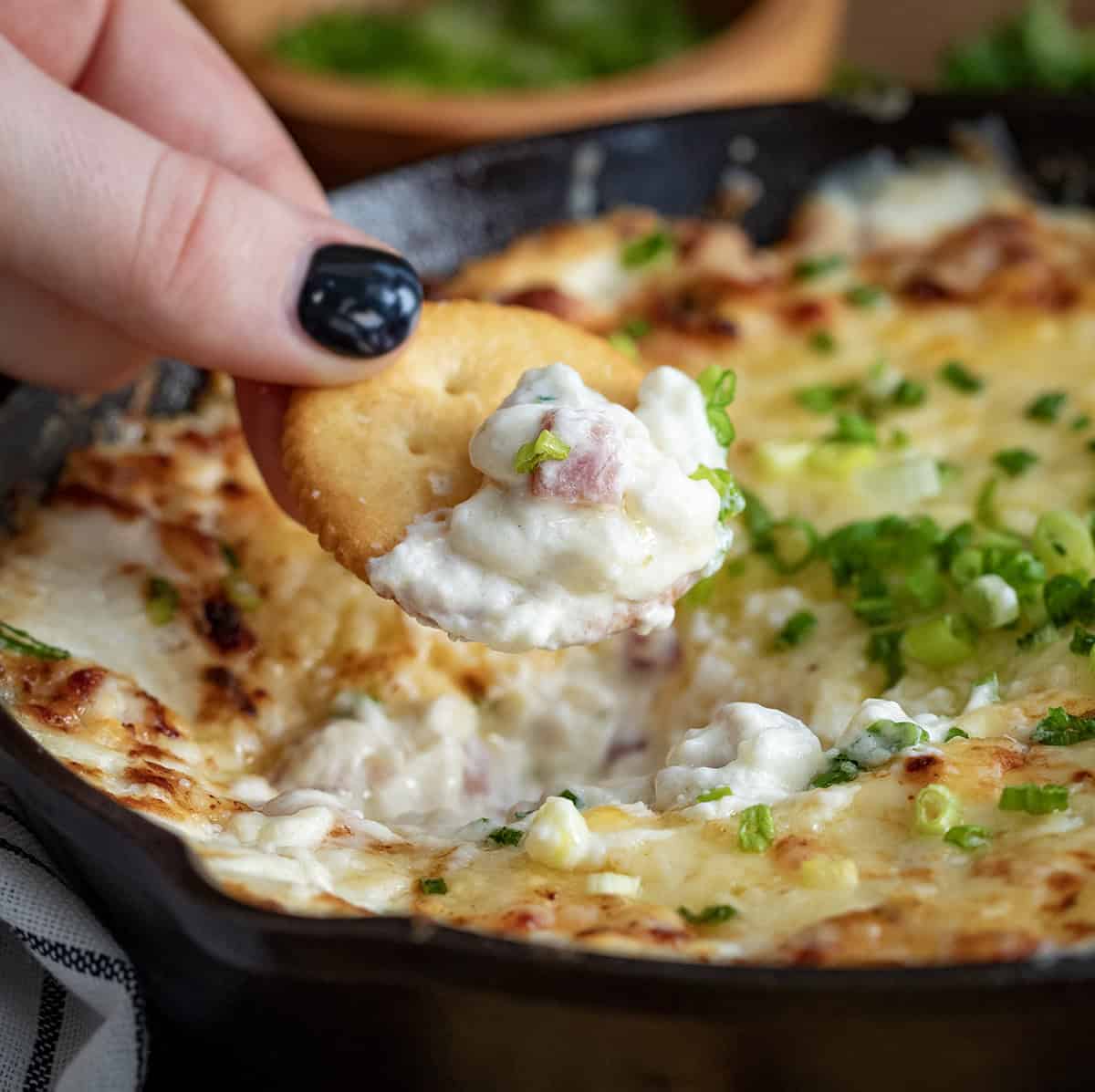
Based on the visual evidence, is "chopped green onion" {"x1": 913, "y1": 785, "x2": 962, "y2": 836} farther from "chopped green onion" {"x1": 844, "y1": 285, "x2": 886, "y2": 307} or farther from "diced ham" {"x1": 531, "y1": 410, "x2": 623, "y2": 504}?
"chopped green onion" {"x1": 844, "y1": 285, "x2": 886, "y2": 307}

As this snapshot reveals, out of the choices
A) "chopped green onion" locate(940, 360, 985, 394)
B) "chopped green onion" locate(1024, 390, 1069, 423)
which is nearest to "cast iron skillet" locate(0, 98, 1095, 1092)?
"chopped green onion" locate(1024, 390, 1069, 423)

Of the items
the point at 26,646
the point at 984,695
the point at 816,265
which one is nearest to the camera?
the point at 984,695

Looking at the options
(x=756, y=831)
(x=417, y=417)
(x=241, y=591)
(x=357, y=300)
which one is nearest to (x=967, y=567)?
(x=756, y=831)

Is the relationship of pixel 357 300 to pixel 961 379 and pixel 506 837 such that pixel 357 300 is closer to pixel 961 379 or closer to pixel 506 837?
pixel 506 837

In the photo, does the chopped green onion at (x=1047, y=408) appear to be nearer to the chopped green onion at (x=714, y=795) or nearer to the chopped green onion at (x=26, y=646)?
the chopped green onion at (x=714, y=795)

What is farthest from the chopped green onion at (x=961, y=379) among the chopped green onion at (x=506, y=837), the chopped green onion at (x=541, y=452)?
the chopped green onion at (x=506, y=837)

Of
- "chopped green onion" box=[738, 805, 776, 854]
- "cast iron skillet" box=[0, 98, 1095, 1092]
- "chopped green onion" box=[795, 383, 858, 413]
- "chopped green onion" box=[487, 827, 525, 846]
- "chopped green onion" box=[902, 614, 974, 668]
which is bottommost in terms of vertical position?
"cast iron skillet" box=[0, 98, 1095, 1092]
